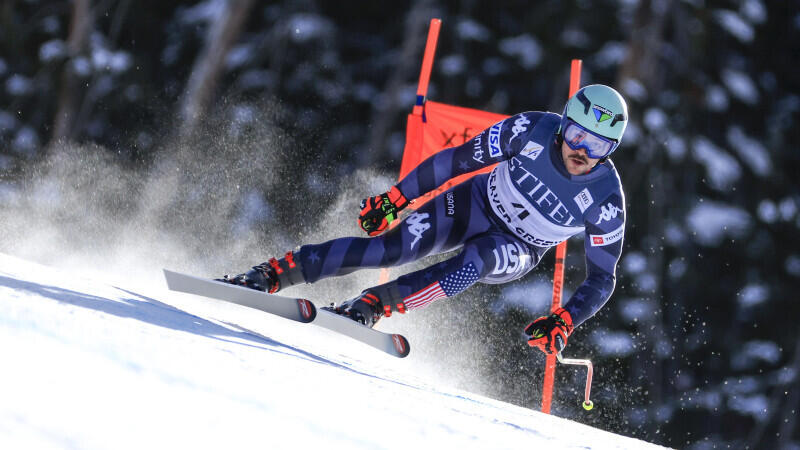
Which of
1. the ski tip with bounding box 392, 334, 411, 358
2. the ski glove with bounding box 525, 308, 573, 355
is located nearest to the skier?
the ski glove with bounding box 525, 308, 573, 355

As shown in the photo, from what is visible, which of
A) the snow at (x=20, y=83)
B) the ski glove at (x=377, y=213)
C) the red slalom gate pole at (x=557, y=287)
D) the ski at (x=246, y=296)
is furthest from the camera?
the snow at (x=20, y=83)

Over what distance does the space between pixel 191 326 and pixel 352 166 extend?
261 inches

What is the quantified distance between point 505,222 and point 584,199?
32 centimetres

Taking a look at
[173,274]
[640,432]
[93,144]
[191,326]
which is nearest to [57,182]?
[93,144]

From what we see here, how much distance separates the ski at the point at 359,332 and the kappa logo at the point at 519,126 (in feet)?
3.02

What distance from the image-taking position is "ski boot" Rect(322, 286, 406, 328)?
2855mm

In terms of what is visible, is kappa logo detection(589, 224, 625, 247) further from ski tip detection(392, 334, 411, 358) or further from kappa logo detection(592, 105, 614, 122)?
ski tip detection(392, 334, 411, 358)

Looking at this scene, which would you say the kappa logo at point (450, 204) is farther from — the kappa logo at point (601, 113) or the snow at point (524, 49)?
the snow at point (524, 49)

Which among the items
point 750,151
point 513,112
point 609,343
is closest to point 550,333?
point 513,112

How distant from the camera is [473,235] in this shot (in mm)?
3182

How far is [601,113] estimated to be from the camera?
288cm

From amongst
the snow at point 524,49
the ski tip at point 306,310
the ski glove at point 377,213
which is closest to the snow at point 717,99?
the snow at point 524,49

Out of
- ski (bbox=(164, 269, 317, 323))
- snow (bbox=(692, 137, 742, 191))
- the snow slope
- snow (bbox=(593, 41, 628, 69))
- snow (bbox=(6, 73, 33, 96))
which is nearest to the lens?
the snow slope

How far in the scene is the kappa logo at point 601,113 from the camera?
9.46 ft
